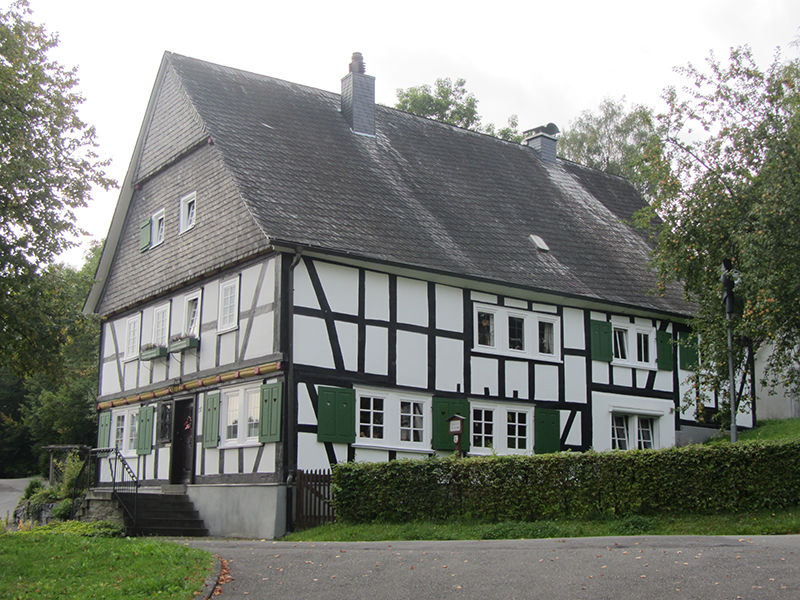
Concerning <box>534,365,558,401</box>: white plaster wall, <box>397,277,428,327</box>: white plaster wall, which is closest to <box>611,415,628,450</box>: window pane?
<box>534,365,558,401</box>: white plaster wall

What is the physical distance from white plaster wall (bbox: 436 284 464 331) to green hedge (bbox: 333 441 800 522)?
5.50m

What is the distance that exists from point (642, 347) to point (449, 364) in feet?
21.4

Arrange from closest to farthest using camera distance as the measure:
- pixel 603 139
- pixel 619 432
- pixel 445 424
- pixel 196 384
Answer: pixel 445 424 < pixel 196 384 < pixel 619 432 < pixel 603 139

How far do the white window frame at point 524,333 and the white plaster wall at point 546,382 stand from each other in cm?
24

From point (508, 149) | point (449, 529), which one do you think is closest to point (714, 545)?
point (449, 529)

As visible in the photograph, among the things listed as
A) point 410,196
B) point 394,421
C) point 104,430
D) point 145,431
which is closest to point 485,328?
point 394,421

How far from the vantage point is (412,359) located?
21719 mm

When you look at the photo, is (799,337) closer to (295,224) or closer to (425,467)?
(425,467)

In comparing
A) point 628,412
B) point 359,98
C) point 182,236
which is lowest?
point 628,412

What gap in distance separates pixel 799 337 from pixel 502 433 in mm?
6767

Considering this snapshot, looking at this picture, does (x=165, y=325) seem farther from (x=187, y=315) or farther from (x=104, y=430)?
(x=104, y=430)

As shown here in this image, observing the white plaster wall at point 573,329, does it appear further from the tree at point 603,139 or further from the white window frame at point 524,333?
the tree at point 603,139

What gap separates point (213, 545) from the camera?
16.3 meters

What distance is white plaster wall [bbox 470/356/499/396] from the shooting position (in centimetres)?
2280
